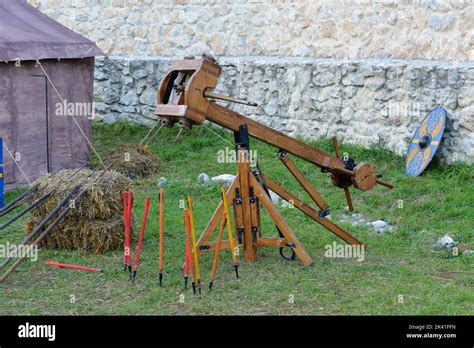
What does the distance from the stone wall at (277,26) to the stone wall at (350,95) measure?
0.22m

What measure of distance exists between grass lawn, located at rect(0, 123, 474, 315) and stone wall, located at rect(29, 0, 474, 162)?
0.73 metres

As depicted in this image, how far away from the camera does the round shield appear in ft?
34.1

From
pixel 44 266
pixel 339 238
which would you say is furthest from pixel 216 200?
pixel 44 266

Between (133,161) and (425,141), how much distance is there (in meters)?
4.10

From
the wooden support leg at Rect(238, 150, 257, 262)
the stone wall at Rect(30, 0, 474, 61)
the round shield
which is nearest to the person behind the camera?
the wooden support leg at Rect(238, 150, 257, 262)

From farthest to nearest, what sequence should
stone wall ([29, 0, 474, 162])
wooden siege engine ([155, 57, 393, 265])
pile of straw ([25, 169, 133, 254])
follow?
1. stone wall ([29, 0, 474, 162])
2. pile of straw ([25, 169, 133, 254])
3. wooden siege engine ([155, 57, 393, 265])

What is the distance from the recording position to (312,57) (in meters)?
12.5

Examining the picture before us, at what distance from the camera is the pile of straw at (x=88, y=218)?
8.49 metres

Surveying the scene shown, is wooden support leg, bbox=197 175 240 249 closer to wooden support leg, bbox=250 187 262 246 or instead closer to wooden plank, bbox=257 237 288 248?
wooden support leg, bbox=250 187 262 246

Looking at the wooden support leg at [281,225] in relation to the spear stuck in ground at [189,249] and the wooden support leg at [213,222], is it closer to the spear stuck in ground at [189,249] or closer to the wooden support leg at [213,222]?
the wooden support leg at [213,222]

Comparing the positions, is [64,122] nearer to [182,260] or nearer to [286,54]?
[286,54]

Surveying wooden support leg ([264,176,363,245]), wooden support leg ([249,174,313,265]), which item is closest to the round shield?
wooden support leg ([264,176,363,245])

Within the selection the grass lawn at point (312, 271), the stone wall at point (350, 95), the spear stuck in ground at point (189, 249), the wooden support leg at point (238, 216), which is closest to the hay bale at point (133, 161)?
the grass lawn at point (312, 271)
